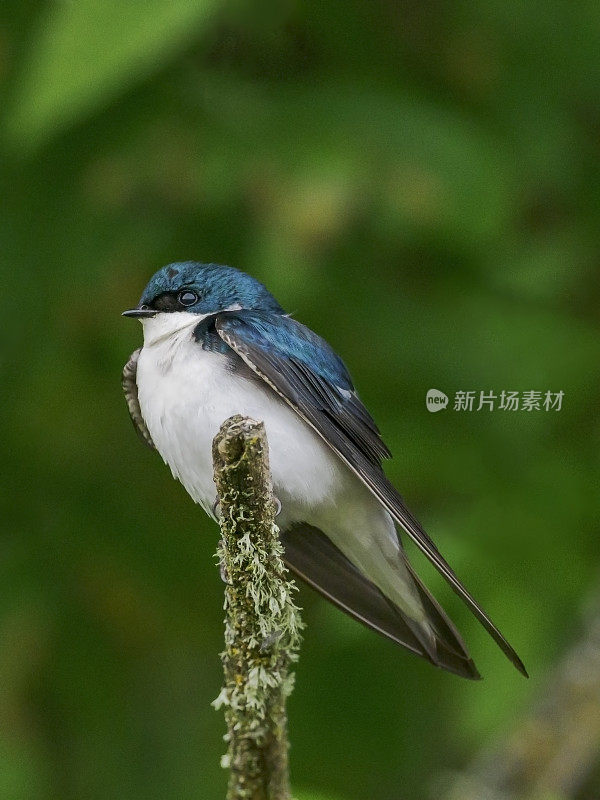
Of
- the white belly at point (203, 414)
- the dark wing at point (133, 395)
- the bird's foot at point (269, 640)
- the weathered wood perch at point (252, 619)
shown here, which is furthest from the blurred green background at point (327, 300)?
the bird's foot at point (269, 640)

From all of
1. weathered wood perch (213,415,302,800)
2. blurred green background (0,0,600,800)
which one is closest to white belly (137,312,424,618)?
weathered wood perch (213,415,302,800)

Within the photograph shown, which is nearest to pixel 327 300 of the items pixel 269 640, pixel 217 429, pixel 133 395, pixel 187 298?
pixel 133 395

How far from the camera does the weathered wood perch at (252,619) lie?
5.55 feet

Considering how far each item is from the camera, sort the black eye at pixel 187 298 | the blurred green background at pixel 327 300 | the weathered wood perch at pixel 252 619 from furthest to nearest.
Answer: the blurred green background at pixel 327 300, the black eye at pixel 187 298, the weathered wood perch at pixel 252 619

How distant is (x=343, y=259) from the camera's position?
3.67m

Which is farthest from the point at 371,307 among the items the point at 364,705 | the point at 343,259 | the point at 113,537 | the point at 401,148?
the point at 364,705

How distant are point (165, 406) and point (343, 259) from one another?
60.2 inches

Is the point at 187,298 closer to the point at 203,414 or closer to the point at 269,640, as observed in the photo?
the point at 203,414

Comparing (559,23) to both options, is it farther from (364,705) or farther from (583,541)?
(364,705)

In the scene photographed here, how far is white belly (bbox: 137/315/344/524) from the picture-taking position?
7.40ft

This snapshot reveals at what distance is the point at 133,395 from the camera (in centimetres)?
252

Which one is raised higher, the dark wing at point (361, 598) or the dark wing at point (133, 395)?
the dark wing at point (133, 395)

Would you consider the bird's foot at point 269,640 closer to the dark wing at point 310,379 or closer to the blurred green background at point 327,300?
the dark wing at point 310,379

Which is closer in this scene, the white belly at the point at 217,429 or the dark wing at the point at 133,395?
the white belly at the point at 217,429
